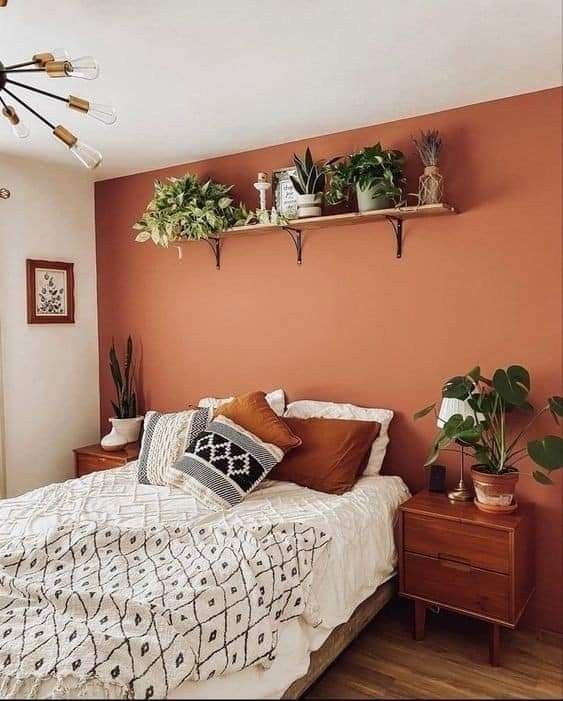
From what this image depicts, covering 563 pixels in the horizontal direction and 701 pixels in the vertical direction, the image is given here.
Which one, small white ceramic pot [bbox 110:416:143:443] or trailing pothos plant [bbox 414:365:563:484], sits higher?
trailing pothos plant [bbox 414:365:563:484]

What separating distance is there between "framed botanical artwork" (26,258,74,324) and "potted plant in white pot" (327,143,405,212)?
2058 mm

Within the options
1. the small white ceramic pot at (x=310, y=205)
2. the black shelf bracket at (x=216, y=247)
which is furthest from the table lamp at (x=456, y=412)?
the black shelf bracket at (x=216, y=247)

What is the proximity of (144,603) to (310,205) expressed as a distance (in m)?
2.07

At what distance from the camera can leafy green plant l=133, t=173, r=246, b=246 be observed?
137 inches

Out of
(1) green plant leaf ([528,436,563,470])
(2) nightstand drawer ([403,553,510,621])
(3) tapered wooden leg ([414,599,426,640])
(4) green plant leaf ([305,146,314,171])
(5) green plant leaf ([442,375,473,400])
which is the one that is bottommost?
(3) tapered wooden leg ([414,599,426,640])

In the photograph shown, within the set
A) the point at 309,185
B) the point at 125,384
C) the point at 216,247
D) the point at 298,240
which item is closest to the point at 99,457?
the point at 125,384

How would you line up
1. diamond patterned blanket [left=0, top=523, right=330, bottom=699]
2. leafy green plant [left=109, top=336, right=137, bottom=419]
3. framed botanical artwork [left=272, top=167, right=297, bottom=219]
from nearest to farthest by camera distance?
diamond patterned blanket [left=0, top=523, right=330, bottom=699] → framed botanical artwork [left=272, top=167, right=297, bottom=219] → leafy green plant [left=109, top=336, right=137, bottom=419]

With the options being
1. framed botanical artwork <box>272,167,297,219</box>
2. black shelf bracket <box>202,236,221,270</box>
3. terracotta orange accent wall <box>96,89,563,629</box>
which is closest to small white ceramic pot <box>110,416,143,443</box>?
terracotta orange accent wall <box>96,89,563,629</box>

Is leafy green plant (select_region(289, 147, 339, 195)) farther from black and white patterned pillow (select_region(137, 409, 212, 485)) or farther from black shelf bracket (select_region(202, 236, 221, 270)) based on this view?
black and white patterned pillow (select_region(137, 409, 212, 485))

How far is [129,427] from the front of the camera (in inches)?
159

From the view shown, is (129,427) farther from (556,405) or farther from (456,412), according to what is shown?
(556,405)

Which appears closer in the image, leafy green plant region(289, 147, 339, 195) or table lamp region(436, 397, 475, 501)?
table lamp region(436, 397, 475, 501)

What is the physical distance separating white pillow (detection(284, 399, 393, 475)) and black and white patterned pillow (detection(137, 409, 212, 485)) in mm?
497

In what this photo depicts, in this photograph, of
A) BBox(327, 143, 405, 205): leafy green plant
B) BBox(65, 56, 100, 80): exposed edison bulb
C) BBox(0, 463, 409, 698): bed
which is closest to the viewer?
BBox(65, 56, 100, 80): exposed edison bulb
